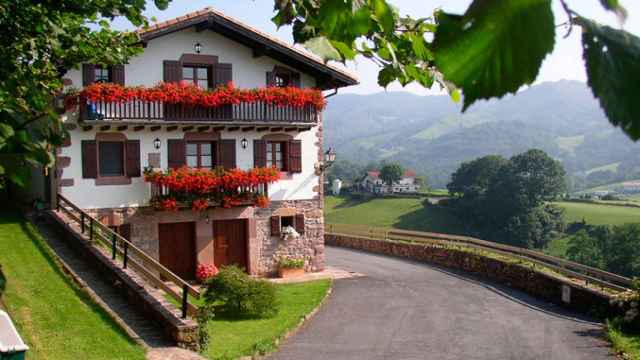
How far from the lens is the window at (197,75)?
1870cm

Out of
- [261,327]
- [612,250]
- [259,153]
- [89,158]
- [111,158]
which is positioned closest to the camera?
[261,327]

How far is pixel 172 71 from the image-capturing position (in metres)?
18.3

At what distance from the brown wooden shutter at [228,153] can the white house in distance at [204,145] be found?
0.09 feet

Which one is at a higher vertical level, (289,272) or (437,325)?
(289,272)

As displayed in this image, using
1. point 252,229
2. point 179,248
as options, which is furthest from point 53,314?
point 252,229

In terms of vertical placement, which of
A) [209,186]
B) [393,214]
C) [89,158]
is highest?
[89,158]

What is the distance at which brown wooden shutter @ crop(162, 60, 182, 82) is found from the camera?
Result: 18.2 m

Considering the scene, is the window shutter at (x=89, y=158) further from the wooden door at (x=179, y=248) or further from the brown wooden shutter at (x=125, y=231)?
the wooden door at (x=179, y=248)

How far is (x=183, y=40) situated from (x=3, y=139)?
16.4 metres

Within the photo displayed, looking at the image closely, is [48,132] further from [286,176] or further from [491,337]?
[286,176]

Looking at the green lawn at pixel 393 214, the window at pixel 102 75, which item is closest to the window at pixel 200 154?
the window at pixel 102 75

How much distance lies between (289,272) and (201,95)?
5.73 meters

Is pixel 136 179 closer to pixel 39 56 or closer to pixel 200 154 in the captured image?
pixel 200 154

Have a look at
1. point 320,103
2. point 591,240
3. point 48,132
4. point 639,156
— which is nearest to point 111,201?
point 320,103
